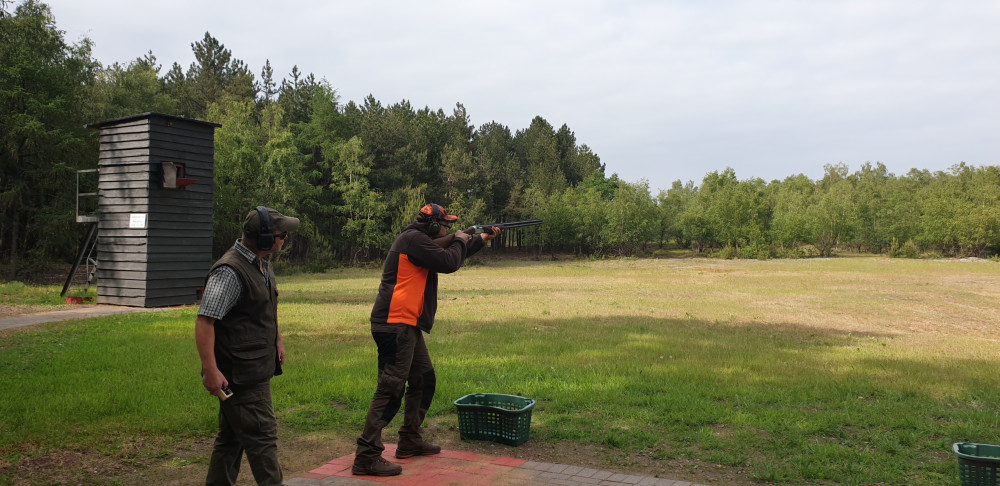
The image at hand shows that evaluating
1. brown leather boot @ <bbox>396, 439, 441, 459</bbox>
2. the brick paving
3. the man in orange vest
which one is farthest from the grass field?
the man in orange vest

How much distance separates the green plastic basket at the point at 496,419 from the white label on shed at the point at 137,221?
43.8 ft

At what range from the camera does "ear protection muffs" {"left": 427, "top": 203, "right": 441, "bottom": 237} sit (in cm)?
575

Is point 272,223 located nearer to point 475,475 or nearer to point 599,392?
point 475,475

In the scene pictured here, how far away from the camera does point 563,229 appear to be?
67.0m

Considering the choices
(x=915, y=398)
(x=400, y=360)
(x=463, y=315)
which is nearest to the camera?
(x=400, y=360)

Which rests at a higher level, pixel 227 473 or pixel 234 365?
pixel 234 365

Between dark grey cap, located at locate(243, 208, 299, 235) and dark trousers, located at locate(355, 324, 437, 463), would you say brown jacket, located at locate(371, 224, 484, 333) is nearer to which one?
dark trousers, located at locate(355, 324, 437, 463)

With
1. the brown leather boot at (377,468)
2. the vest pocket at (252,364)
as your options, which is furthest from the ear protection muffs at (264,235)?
the brown leather boot at (377,468)

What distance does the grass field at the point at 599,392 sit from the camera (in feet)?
18.6

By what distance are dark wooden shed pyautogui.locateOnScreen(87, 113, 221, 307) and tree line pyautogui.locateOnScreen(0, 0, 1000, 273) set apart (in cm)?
1282

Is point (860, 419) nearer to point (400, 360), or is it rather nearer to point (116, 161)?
point (400, 360)

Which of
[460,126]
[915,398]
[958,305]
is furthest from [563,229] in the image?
[915,398]

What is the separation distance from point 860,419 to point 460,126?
6775 centimetres

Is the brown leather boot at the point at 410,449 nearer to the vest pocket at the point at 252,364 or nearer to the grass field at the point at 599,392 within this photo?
the grass field at the point at 599,392
